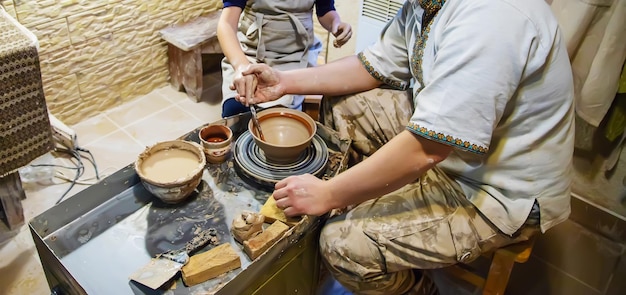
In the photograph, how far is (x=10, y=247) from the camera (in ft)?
6.31

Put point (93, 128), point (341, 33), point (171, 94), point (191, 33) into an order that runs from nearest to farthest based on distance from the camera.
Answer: point (341, 33), point (93, 128), point (191, 33), point (171, 94)

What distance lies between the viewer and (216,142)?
1606mm

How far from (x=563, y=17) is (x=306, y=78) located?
2.70ft

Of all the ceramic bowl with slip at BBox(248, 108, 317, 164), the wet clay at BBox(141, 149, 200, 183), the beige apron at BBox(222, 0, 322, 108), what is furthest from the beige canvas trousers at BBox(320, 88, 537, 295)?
the beige apron at BBox(222, 0, 322, 108)

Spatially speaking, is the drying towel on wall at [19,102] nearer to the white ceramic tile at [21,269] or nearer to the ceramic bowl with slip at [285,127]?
the white ceramic tile at [21,269]

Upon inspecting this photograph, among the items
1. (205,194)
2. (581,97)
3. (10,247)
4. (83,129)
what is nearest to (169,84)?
(83,129)

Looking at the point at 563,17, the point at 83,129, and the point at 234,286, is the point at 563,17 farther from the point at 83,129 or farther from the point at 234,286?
the point at 83,129

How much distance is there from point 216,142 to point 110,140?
44.3 inches

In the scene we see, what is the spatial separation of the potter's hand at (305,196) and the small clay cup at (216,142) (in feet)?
1.03

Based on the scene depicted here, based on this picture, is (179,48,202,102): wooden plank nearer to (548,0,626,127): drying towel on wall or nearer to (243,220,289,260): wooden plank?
(243,220,289,260): wooden plank

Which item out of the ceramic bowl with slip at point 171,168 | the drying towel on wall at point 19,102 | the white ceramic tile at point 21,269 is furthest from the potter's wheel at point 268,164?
the white ceramic tile at point 21,269

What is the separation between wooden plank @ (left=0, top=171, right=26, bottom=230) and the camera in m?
1.87

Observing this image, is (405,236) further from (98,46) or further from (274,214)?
(98,46)

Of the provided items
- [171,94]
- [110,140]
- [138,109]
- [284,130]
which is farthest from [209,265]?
[171,94]
